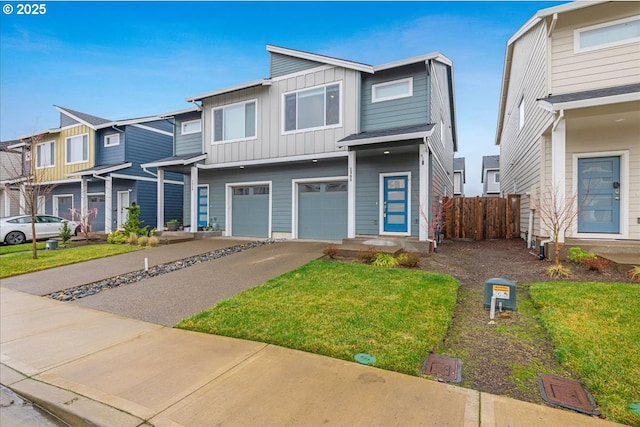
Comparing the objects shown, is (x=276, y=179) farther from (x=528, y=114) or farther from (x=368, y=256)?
(x=528, y=114)

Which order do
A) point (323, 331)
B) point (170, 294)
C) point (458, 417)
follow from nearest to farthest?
point (458, 417) < point (323, 331) < point (170, 294)

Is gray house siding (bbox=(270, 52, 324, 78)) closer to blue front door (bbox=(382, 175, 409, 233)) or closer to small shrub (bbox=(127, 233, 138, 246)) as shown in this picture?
blue front door (bbox=(382, 175, 409, 233))

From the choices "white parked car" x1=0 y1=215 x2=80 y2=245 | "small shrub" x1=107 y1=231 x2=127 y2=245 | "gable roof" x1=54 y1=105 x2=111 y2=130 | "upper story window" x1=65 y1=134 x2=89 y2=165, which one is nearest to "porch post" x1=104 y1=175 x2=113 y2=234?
"white parked car" x1=0 y1=215 x2=80 y2=245

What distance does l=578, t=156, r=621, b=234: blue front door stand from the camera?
25.7ft

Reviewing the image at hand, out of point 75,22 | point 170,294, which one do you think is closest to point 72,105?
point 75,22

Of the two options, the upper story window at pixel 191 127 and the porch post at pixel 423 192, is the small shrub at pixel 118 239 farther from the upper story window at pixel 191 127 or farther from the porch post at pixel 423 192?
the porch post at pixel 423 192

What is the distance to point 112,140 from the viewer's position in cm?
1739

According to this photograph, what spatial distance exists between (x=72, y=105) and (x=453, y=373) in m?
25.5

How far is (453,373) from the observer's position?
2.92m

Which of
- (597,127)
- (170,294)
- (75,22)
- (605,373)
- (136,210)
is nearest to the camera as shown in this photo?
(605,373)

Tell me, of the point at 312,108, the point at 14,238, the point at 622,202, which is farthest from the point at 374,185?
the point at 14,238

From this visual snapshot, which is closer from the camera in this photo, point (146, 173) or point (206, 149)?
point (206, 149)

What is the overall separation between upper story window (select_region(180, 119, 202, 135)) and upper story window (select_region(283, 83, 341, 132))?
511 cm

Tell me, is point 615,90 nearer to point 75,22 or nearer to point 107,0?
point 107,0
